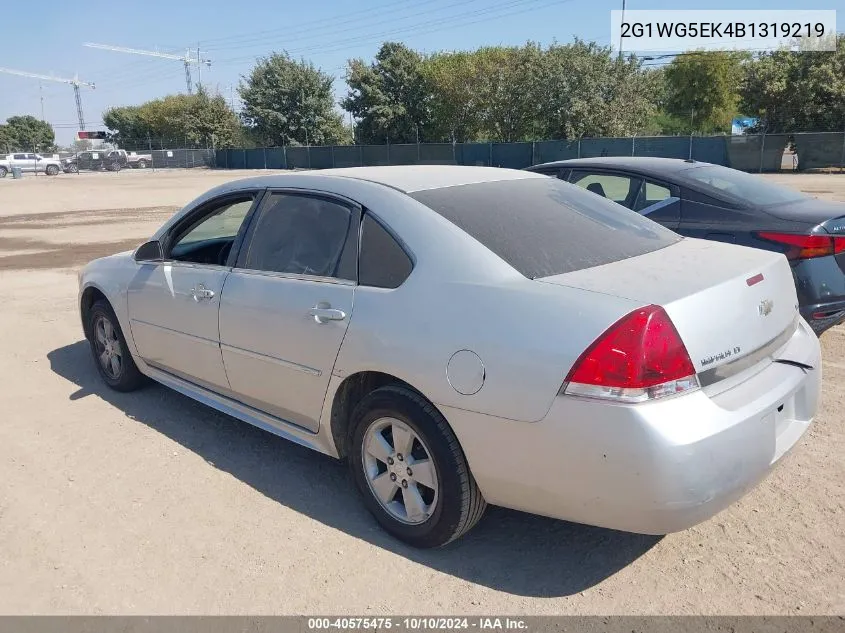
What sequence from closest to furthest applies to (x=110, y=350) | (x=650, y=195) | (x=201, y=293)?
(x=201, y=293), (x=110, y=350), (x=650, y=195)

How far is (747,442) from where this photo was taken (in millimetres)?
2576

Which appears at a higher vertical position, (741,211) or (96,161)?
(96,161)

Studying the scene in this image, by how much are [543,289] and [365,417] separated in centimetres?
99

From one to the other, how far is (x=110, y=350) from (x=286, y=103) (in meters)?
56.0

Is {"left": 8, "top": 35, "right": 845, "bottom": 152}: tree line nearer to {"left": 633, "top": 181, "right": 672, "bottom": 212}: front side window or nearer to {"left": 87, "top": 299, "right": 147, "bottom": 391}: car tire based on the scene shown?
{"left": 633, "top": 181, "right": 672, "bottom": 212}: front side window

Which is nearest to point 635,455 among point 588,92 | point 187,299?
point 187,299

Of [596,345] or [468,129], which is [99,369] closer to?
[596,345]

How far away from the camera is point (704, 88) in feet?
184

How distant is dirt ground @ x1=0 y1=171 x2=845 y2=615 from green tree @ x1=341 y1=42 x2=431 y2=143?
50686 millimetres

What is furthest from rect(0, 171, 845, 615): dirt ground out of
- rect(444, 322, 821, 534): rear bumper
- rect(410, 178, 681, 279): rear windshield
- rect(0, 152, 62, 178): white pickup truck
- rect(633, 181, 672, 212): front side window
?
rect(0, 152, 62, 178): white pickup truck

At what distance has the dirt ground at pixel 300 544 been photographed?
9.11 ft

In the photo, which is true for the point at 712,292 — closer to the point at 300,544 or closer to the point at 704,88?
the point at 300,544

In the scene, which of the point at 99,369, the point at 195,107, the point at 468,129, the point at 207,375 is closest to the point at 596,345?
the point at 207,375

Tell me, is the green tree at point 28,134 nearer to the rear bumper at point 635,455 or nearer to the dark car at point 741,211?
the dark car at point 741,211
